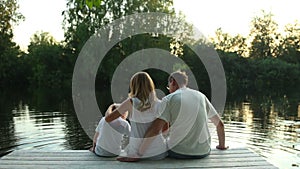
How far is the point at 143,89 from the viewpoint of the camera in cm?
435

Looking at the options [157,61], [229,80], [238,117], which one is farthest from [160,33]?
[238,117]

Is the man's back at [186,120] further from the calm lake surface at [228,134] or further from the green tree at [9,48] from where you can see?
the green tree at [9,48]

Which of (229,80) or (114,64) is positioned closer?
(114,64)

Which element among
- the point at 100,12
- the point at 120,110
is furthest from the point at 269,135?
the point at 100,12

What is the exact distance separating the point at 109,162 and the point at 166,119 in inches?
36.7

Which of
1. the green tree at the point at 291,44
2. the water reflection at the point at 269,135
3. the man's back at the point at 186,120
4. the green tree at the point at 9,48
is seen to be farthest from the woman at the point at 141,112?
the green tree at the point at 291,44

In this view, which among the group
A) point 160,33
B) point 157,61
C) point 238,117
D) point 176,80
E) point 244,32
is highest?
point 244,32

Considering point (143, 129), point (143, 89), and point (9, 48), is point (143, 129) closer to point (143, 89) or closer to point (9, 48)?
point (143, 89)

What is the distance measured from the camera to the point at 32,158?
4871mm

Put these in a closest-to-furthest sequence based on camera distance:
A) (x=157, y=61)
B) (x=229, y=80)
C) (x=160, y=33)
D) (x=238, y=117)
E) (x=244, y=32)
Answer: (x=238, y=117) < (x=157, y=61) < (x=160, y=33) < (x=229, y=80) < (x=244, y=32)

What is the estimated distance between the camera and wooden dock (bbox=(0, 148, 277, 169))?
14.4 ft

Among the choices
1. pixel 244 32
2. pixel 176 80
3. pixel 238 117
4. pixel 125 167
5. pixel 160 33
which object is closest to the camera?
pixel 125 167

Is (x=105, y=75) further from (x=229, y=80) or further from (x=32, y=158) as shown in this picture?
(x=32, y=158)

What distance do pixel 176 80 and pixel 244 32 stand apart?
50.2 meters
